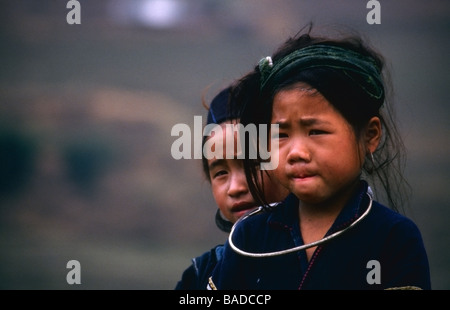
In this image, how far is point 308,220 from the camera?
152 centimetres

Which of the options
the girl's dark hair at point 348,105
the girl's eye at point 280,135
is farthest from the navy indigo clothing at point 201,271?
the girl's eye at point 280,135

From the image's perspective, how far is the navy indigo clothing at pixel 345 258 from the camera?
1.34m

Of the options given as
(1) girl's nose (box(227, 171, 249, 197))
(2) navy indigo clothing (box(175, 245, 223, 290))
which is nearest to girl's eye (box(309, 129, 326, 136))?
(1) girl's nose (box(227, 171, 249, 197))

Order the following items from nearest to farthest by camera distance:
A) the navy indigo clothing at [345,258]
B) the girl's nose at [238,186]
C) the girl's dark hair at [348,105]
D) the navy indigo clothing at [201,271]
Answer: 1. the navy indigo clothing at [345,258]
2. the girl's dark hair at [348,105]
3. the girl's nose at [238,186]
4. the navy indigo clothing at [201,271]

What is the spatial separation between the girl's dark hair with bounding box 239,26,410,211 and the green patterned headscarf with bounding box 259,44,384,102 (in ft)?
0.05

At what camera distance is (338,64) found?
4.84 ft

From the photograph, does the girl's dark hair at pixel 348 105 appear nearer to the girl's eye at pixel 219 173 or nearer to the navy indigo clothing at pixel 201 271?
the girl's eye at pixel 219 173

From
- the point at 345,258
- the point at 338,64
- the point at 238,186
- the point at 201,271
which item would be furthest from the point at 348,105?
the point at 201,271

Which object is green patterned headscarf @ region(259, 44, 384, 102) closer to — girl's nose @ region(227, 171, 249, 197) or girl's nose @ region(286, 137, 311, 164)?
girl's nose @ region(286, 137, 311, 164)

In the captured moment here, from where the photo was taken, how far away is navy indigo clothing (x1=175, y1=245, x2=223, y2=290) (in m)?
1.97

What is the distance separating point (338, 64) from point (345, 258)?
19.1 inches

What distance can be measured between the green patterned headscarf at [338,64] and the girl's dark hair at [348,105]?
14mm

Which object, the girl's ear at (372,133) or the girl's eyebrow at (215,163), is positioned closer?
the girl's ear at (372,133)
